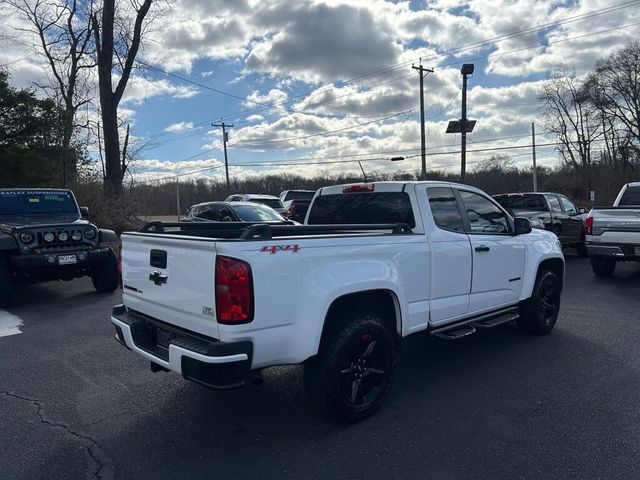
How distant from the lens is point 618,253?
959cm

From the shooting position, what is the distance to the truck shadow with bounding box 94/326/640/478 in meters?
3.19

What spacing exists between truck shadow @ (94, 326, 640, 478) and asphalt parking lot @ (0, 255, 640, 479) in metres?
0.01

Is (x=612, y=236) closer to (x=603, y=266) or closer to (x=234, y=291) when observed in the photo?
(x=603, y=266)

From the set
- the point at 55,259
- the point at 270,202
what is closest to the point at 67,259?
the point at 55,259

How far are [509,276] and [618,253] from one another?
5520 millimetres

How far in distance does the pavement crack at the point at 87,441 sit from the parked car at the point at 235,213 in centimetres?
904

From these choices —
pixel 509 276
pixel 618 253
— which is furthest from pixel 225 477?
pixel 618 253

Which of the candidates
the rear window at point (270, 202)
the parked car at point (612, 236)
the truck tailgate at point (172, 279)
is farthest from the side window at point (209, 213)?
the truck tailgate at point (172, 279)

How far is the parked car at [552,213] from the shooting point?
42.0 feet

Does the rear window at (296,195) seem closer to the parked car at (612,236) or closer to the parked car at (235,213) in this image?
the parked car at (235,213)

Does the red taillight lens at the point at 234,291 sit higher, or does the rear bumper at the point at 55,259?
the red taillight lens at the point at 234,291

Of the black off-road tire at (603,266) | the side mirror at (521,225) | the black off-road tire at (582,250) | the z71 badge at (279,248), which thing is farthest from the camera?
the black off-road tire at (582,250)

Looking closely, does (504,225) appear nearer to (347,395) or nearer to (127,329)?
(347,395)

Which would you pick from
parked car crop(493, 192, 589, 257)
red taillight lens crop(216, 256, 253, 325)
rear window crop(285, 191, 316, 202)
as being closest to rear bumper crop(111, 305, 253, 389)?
red taillight lens crop(216, 256, 253, 325)
